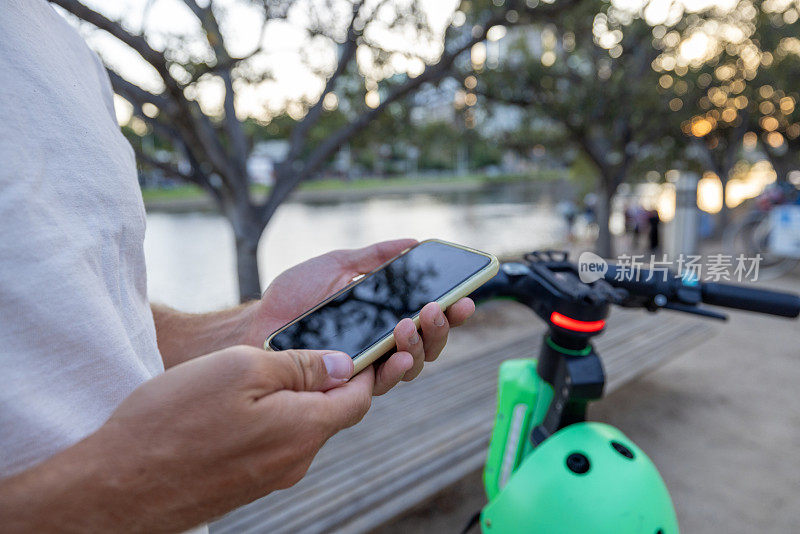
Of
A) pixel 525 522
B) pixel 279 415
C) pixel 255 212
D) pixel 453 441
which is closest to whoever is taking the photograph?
pixel 279 415

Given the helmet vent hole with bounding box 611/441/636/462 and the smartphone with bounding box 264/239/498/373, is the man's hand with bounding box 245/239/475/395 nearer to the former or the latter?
the smartphone with bounding box 264/239/498/373

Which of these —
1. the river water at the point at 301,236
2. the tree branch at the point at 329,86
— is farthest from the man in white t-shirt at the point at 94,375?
the river water at the point at 301,236

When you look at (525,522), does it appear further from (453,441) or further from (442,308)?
(453,441)

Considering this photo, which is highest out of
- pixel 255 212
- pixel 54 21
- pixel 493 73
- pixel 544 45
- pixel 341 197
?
pixel 544 45

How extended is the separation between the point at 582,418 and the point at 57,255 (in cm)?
139

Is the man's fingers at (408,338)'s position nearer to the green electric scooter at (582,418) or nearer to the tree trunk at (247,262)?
the green electric scooter at (582,418)

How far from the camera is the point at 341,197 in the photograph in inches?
1398

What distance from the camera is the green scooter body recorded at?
4.16 ft

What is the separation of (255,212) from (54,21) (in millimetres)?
4009

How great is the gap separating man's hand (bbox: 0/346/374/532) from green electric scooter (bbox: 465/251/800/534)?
2.58 ft

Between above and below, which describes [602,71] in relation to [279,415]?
above

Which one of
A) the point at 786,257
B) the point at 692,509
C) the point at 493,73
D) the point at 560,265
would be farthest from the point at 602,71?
the point at 560,265

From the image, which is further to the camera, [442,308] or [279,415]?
[442,308]

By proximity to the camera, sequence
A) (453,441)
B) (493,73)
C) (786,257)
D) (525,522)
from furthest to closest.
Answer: (786,257), (493,73), (453,441), (525,522)
